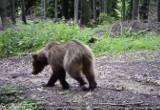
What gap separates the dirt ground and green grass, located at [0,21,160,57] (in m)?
1.37

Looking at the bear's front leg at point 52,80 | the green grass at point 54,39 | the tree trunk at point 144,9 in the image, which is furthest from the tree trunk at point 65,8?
the bear's front leg at point 52,80

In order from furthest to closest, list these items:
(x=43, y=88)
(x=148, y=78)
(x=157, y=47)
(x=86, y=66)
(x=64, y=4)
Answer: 1. (x=64, y=4)
2. (x=157, y=47)
3. (x=148, y=78)
4. (x=43, y=88)
5. (x=86, y=66)

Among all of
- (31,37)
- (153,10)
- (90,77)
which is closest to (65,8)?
(153,10)

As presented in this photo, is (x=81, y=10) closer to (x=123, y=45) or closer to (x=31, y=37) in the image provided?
(x=31, y=37)

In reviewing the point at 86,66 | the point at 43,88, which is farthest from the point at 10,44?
the point at 86,66

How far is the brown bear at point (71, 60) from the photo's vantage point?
8.09 meters

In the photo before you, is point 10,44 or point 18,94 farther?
point 10,44

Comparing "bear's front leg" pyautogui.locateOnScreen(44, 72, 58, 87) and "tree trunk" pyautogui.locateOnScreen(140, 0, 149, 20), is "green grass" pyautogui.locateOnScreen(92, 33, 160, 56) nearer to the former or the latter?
"bear's front leg" pyautogui.locateOnScreen(44, 72, 58, 87)

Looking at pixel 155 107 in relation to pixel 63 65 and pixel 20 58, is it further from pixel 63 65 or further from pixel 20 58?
pixel 20 58

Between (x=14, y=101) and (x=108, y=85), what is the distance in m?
2.58

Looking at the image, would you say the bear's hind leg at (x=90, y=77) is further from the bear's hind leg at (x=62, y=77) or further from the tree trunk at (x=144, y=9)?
the tree trunk at (x=144, y=9)

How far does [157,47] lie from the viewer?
1549 centimetres

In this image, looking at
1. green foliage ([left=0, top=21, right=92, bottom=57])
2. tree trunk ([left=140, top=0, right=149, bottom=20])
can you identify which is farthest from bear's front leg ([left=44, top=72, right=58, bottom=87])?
tree trunk ([left=140, top=0, right=149, bottom=20])

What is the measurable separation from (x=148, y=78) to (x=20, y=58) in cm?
584
